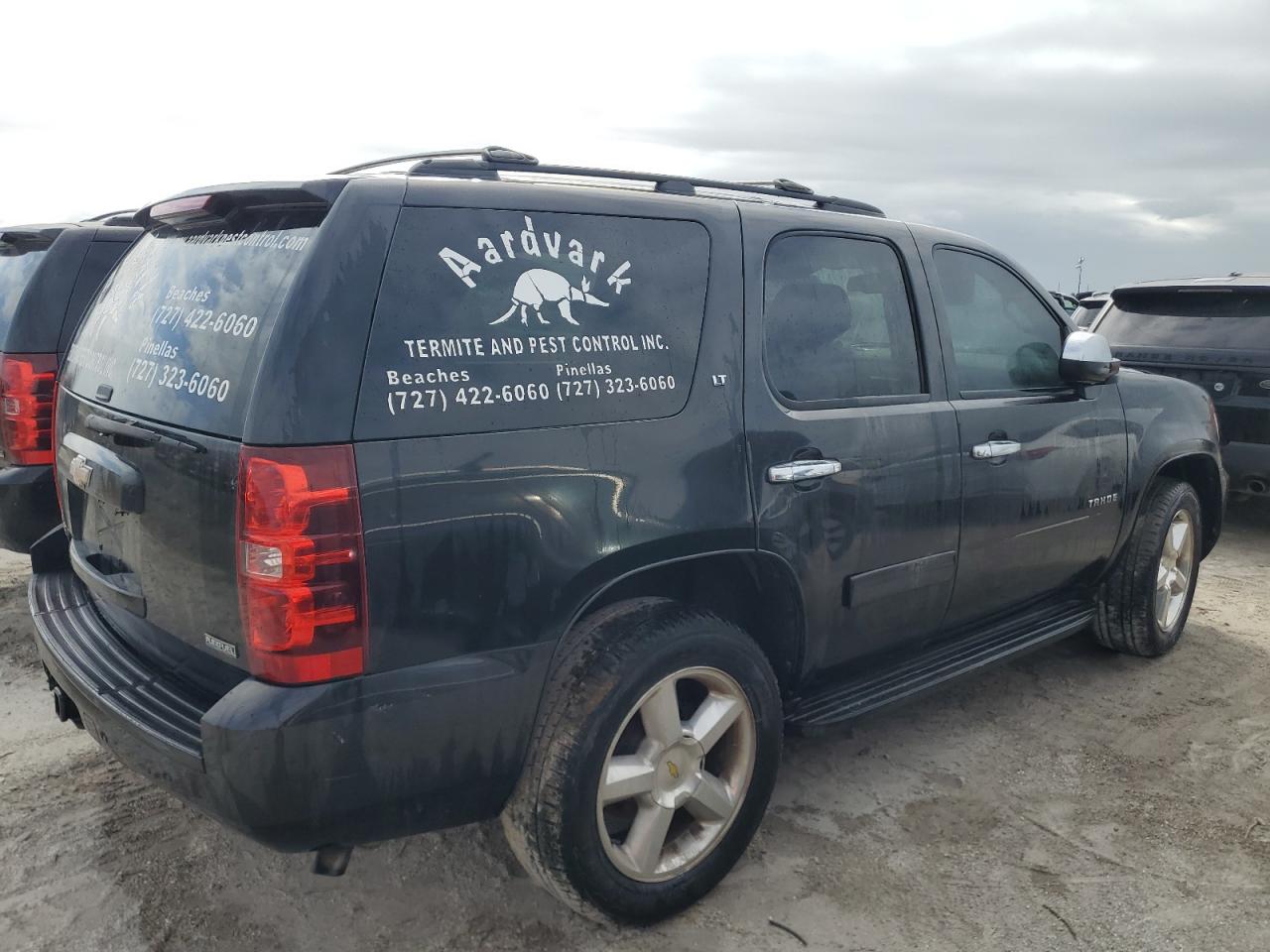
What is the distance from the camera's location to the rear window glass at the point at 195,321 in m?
2.28

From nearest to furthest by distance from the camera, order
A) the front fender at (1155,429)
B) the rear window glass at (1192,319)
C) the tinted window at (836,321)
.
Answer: the tinted window at (836,321) < the front fender at (1155,429) < the rear window glass at (1192,319)

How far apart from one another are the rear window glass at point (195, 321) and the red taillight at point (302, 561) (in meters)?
0.18

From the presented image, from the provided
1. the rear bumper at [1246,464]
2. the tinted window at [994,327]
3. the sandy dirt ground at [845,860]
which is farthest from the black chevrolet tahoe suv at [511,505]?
the rear bumper at [1246,464]

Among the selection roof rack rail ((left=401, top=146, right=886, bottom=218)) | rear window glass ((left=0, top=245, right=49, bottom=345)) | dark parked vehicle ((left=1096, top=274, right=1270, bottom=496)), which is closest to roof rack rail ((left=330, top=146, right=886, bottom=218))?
roof rack rail ((left=401, top=146, right=886, bottom=218))

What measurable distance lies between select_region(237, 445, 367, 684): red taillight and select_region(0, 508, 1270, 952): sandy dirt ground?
955 millimetres

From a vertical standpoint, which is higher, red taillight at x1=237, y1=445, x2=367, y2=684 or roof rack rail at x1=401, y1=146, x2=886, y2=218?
roof rack rail at x1=401, y1=146, x2=886, y2=218

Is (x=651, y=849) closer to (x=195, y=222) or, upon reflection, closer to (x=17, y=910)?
(x=17, y=910)

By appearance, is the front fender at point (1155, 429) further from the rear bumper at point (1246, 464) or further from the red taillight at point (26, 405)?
the red taillight at point (26, 405)

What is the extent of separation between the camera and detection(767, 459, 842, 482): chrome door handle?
285cm

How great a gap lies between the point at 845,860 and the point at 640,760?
2.74 feet

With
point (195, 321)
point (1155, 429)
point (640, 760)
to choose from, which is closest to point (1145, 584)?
point (1155, 429)

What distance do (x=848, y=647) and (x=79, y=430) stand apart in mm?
2292

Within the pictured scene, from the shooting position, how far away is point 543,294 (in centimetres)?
248

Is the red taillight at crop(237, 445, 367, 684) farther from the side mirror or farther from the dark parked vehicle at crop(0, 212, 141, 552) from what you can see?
the side mirror
